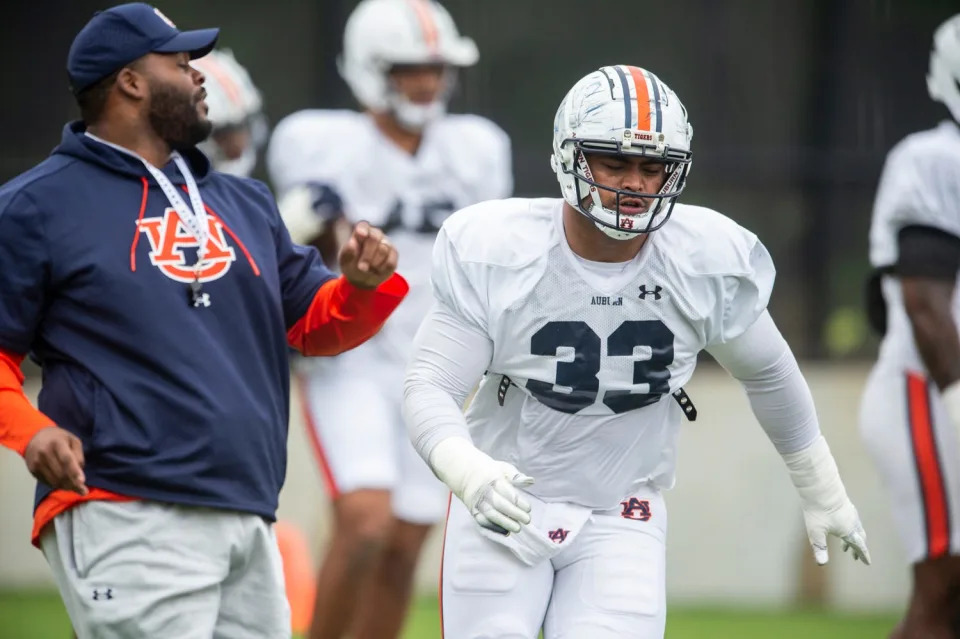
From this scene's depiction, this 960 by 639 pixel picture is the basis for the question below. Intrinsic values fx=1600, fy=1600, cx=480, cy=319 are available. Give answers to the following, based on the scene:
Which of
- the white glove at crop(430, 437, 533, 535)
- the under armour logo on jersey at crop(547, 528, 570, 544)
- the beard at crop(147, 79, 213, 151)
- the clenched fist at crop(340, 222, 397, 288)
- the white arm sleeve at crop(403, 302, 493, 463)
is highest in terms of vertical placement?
the beard at crop(147, 79, 213, 151)

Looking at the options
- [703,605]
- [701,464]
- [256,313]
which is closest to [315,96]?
[701,464]

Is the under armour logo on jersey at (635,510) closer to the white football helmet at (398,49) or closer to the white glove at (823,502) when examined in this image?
the white glove at (823,502)

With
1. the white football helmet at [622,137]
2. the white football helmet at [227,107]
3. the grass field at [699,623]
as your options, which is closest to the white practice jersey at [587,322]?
the white football helmet at [622,137]

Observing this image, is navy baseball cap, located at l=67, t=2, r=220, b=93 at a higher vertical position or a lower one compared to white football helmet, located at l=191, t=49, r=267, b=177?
higher

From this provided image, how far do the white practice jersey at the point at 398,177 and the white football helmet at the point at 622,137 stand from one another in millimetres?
2370

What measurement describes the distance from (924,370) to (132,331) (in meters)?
2.69

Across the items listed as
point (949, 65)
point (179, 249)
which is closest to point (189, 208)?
point (179, 249)

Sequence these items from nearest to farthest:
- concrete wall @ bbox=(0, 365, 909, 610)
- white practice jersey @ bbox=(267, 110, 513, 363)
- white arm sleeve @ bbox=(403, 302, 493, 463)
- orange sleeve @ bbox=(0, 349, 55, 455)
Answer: orange sleeve @ bbox=(0, 349, 55, 455), white arm sleeve @ bbox=(403, 302, 493, 463), white practice jersey @ bbox=(267, 110, 513, 363), concrete wall @ bbox=(0, 365, 909, 610)

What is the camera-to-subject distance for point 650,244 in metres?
3.67

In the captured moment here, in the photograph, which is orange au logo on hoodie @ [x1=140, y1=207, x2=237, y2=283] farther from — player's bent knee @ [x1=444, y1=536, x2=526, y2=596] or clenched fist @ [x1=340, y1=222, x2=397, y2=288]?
player's bent knee @ [x1=444, y1=536, x2=526, y2=596]

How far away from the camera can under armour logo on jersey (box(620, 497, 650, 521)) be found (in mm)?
3709

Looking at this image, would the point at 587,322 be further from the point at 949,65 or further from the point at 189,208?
the point at 949,65

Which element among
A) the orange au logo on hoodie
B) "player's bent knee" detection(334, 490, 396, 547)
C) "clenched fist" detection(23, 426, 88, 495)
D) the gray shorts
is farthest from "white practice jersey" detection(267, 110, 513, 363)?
"clenched fist" detection(23, 426, 88, 495)

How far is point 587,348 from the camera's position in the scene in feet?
11.8
